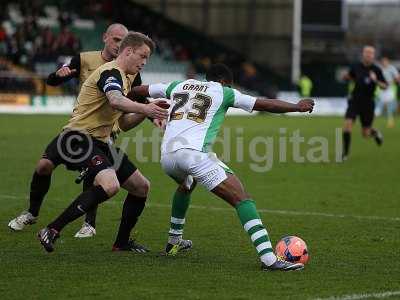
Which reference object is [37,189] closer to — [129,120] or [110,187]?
[129,120]

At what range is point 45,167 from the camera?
10117 millimetres

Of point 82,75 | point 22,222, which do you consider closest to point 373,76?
point 82,75

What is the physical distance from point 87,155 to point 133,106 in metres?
0.85

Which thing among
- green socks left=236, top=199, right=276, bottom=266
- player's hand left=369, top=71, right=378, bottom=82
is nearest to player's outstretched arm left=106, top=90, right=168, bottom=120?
green socks left=236, top=199, right=276, bottom=266

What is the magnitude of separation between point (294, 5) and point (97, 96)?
39.4m

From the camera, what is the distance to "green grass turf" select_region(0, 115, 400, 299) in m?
7.63

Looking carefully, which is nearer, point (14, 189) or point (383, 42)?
point (14, 189)

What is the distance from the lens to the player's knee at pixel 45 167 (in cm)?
998

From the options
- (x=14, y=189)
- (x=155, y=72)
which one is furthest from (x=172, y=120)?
(x=155, y=72)

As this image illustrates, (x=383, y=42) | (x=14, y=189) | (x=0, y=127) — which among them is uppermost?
(x=14, y=189)

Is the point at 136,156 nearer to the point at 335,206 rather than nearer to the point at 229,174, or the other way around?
the point at 335,206

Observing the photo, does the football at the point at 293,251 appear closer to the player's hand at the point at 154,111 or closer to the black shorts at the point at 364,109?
the player's hand at the point at 154,111

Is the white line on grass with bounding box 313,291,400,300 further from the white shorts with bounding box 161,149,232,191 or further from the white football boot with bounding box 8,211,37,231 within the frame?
the white football boot with bounding box 8,211,37,231

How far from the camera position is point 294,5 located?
4762cm
